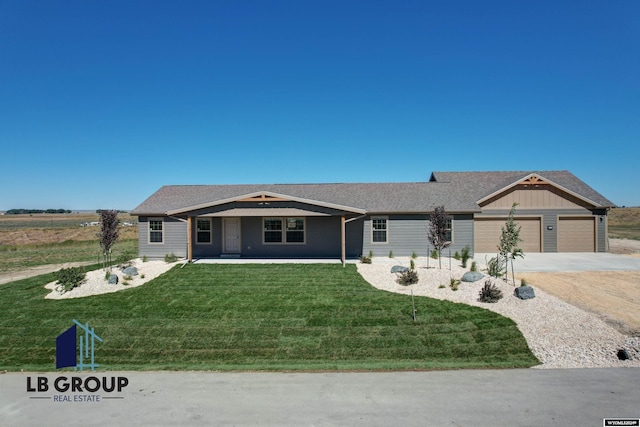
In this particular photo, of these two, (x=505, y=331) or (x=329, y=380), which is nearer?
(x=329, y=380)

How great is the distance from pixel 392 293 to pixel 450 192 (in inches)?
429

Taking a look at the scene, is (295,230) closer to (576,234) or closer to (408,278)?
(408,278)

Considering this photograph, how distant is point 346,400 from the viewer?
6.16 metres

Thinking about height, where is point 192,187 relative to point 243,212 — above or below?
above

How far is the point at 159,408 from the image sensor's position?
5922 mm

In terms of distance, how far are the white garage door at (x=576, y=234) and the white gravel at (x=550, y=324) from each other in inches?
470

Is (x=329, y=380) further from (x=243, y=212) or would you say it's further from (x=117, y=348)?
(x=243, y=212)

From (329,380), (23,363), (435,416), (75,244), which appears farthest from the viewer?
(75,244)

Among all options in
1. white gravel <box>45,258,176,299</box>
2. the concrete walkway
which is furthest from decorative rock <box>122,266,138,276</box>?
the concrete walkway

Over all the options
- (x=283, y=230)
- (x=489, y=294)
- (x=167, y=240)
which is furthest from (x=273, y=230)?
(x=489, y=294)

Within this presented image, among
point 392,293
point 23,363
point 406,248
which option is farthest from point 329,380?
→ point 406,248

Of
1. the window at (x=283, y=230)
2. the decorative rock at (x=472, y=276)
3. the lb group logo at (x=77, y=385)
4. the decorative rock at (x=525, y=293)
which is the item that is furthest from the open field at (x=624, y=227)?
the lb group logo at (x=77, y=385)

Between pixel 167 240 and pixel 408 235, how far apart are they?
1336cm

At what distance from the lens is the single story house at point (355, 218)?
1742cm
